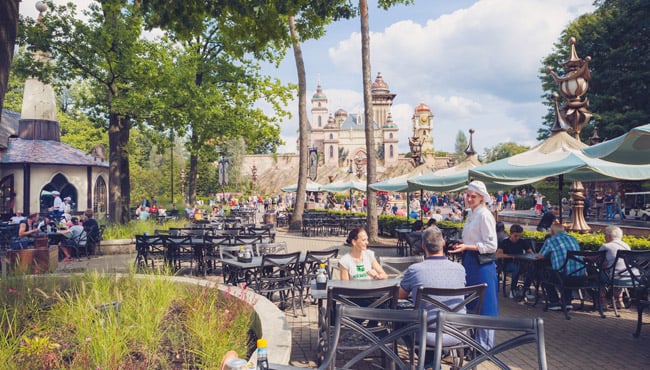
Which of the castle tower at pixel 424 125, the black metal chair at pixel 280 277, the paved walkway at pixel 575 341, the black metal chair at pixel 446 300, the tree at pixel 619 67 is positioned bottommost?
the paved walkway at pixel 575 341

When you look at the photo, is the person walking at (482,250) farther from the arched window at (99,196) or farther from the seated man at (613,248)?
the arched window at (99,196)

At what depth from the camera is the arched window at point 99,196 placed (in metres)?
27.9

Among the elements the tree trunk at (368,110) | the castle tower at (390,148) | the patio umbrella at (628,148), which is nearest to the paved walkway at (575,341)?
the patio umbrella at (628,148)

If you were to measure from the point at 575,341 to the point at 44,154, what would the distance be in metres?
27.5

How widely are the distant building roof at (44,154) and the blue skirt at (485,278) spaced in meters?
25.6

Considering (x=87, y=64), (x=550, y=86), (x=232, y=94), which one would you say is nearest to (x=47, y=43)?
(x=87, y=64)

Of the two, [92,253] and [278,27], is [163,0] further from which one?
[92,253]

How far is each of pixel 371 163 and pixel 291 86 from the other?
10622 mm

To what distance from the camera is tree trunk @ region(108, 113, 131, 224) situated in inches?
580

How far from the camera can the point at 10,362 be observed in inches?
122

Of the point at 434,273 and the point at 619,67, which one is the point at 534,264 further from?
the point at 619,67

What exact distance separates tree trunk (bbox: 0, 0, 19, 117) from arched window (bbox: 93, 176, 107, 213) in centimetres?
2571

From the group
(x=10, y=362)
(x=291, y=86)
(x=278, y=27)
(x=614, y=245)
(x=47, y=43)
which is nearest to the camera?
(x=10, y=362)

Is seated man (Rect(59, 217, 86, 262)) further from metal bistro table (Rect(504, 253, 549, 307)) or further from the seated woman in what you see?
metal bistro table (Rect(504, 253, 549, 307))
